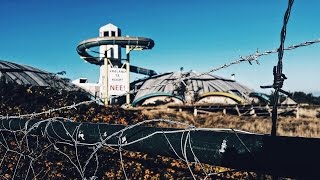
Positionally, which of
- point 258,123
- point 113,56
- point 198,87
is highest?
point 113,56

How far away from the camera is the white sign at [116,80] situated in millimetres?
31900

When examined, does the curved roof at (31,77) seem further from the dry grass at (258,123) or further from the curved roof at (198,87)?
the dry grass at (258,123)

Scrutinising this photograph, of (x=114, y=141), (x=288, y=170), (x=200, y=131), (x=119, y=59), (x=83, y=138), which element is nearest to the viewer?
(x=288, y=170)

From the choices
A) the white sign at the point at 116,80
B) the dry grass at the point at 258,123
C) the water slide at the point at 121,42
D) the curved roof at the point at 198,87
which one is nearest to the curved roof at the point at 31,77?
the white sign at the point at 116,80

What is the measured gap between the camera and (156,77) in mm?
47375

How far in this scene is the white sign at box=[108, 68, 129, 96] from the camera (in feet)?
105

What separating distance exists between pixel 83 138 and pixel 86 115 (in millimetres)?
5692

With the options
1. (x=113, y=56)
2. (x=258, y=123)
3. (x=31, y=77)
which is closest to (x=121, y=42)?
(x=113, y=56)

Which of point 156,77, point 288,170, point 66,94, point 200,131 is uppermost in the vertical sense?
point 156,77

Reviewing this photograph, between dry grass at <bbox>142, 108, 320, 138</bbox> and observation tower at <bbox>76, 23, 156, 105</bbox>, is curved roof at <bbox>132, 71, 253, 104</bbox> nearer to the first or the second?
observation tower at <bbox>76, 23, 156, 105</bbox>

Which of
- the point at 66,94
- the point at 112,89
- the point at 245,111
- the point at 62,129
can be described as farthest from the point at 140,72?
the point at 62,129

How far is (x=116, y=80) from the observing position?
106 feet

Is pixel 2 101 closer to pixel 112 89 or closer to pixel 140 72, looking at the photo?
pixel 112 89

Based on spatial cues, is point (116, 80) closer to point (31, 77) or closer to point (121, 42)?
point (121, 42)
